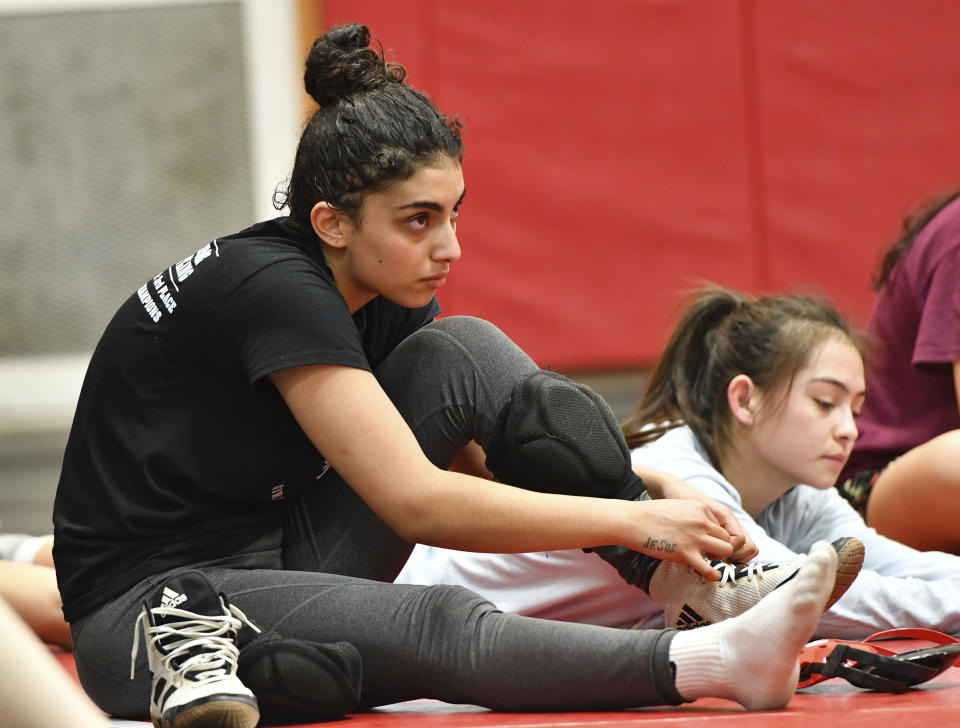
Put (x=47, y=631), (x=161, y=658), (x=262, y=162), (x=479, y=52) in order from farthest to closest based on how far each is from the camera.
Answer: (x=262, y=162), (x=479, y=52), (x=47, y=631), (x=161, y=658)

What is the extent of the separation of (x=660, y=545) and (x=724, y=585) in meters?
0.10

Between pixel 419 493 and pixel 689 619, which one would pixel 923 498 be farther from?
pixel 419 493

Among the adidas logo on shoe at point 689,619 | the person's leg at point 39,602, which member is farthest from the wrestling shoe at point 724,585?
the person's leg at point 39,602

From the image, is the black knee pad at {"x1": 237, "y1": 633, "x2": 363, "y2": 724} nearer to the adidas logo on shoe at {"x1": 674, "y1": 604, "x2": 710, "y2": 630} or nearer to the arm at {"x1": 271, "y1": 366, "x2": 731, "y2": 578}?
the arm at {"x1": 271, "y1": 366, "x2": 731, "y2": 578}

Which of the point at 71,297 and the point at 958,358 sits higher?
the point at 958,358

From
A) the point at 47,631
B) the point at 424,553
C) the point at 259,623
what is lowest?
the point at 47,631

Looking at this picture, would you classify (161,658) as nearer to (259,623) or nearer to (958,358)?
(259,623)

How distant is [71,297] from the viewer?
335 cm

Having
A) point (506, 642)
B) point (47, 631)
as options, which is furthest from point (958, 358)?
point (47, 631)

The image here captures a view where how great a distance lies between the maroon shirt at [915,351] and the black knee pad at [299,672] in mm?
1124

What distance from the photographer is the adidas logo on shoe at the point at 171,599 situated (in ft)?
3.40

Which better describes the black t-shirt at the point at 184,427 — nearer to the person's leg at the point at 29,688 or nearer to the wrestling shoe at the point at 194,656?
the wrestling shoe at the point at 194,656

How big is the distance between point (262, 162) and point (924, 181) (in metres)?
1.86

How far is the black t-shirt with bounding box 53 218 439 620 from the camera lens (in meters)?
1.12
